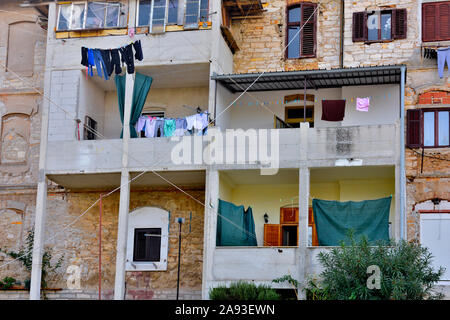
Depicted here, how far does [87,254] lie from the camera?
3117 centimetres

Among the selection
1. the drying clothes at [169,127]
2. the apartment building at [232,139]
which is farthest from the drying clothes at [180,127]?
the apartment building at [232,139]

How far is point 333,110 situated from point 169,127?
5478 millimetres

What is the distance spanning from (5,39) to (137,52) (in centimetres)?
712

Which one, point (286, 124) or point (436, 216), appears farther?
point (286, 124)

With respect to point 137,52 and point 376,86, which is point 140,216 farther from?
point 376,86

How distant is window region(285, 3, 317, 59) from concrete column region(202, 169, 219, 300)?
574cm

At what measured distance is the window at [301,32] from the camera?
30938mm

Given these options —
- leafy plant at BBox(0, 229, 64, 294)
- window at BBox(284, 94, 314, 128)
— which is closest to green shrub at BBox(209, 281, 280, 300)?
Answer: window at BBox(284, 94, 314, 128)

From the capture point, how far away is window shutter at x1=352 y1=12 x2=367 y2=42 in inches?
1176

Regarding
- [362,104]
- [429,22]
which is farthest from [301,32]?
[429,22]

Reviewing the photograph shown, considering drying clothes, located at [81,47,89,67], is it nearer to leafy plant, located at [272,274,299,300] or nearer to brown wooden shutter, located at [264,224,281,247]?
brown wooden shutter, located at [264,224,281,247]

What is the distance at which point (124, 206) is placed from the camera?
2891cm

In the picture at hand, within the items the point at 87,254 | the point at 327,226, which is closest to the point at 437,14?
the point at 327,226
